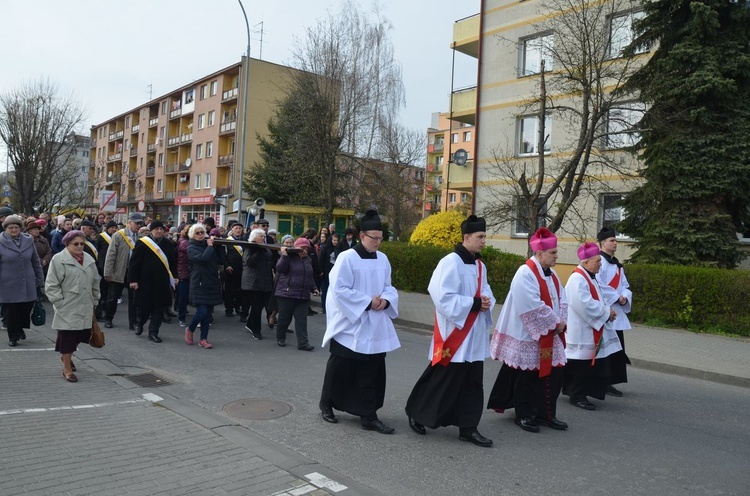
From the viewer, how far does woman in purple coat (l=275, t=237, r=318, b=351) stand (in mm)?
9844

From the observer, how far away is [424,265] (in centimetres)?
1884

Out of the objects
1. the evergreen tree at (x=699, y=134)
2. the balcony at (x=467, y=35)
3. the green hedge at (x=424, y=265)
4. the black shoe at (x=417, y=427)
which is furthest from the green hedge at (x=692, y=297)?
the balcony at (x=467, y=35)

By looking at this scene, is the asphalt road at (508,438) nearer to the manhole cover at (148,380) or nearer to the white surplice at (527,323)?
the manhole cover at (148,380)

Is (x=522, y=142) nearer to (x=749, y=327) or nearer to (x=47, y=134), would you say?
(x=749, y=327)

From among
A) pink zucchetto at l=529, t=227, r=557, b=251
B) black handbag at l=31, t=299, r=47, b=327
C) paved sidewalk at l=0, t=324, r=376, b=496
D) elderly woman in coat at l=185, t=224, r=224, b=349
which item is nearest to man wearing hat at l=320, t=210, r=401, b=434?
paved sidewalk at l=0, t=324, r=376, b=496

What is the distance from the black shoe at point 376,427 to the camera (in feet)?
18.6

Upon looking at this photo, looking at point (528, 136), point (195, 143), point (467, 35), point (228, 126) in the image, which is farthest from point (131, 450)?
point (195, 143)

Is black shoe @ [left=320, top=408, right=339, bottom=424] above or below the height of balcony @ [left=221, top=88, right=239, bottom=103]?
below

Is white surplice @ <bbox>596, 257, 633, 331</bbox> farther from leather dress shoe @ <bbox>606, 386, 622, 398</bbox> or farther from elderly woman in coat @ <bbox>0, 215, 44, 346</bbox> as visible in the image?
elderly woman in coat @ <bbox>0, 215, 44, 346</bbox>

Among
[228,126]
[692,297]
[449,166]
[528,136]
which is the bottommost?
[692,297]

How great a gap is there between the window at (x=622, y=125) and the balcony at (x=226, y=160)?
133 feet

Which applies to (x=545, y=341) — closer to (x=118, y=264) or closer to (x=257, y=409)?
(x=257, y=409)

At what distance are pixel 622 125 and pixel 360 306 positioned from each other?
14664mm

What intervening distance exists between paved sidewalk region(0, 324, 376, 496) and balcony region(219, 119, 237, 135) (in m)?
49.7
